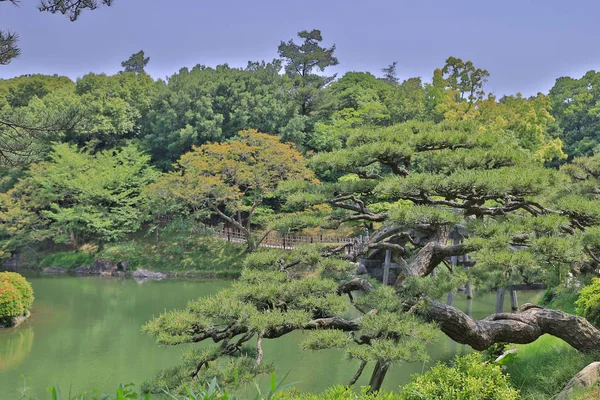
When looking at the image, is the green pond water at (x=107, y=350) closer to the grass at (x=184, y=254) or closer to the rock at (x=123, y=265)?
the grass at (x=184, y=254)

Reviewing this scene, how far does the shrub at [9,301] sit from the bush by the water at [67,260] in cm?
717

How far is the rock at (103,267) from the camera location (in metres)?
15.5

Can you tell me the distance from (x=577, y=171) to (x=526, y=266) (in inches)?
199

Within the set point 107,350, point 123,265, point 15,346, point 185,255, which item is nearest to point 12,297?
point 15,346

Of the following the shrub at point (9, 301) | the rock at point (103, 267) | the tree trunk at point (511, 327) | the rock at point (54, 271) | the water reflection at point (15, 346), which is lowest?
the rock at point (54, 271)

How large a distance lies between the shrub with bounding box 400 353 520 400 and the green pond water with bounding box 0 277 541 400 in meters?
0.83

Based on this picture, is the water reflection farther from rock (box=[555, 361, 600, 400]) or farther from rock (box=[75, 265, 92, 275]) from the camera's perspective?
rock (box=[75, 265, 92, 275])

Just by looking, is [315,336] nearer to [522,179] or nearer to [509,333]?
[509,333]

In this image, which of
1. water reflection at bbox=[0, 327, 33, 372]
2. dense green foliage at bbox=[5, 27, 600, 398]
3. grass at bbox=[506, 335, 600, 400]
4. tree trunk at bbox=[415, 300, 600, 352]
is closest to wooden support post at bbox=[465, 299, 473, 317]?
dense green foliage at bbox=[5, 27, 600, 398]

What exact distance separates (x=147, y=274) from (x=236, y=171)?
168 inches

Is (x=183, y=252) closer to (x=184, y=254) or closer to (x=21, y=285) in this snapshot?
(x=184, y=254)

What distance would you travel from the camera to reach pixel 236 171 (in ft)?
46.4

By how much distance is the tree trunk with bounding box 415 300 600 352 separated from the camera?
364 centimetres

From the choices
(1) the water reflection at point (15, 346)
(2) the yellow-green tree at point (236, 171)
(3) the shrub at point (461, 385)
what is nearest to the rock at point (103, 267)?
(2) the yellow-green tree at point (236, 171)
